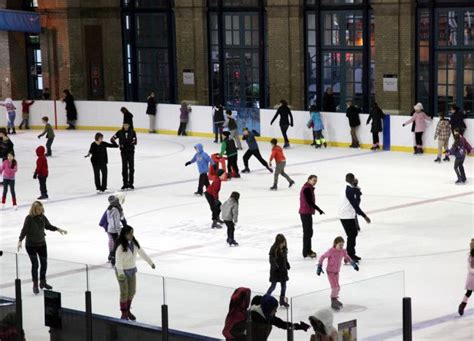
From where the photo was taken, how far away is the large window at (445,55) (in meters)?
36.6

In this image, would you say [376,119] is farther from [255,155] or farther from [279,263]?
[279,263]

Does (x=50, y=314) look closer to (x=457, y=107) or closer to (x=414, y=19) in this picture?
(x=457, y=107)

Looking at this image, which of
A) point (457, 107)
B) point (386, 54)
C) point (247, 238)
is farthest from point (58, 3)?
point (247, 238)

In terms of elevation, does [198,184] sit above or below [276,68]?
below

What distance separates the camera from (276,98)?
134 ft

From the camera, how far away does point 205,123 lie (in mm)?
41188

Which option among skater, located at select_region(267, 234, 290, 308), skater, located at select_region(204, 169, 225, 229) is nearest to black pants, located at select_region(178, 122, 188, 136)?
skater, located at select_region(204, 169, 225, 229)

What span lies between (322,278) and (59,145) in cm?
2114

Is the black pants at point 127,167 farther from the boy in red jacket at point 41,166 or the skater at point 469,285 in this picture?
the skater at point 469,285

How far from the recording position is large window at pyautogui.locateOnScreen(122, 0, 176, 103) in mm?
44250

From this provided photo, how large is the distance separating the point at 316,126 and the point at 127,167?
8922mm

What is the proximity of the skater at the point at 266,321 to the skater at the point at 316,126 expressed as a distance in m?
24.7

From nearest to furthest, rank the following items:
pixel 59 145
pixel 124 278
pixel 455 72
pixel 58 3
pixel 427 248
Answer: pixel 124 278 → pixel 427 248 → pixel 455 72 → pixel 59 145 → pixel 58 3

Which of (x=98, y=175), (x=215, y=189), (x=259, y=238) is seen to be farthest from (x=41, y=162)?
(x=259, y=238)
